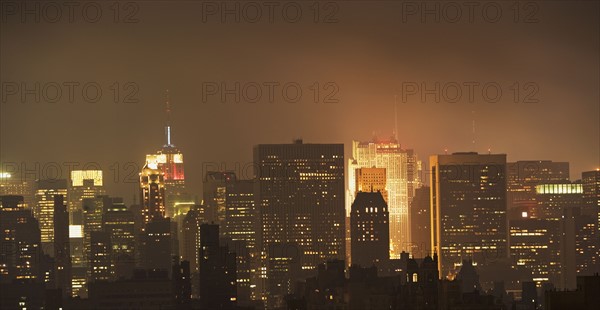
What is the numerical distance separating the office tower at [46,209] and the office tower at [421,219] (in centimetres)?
898

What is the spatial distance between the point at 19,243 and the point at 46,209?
4.21ft

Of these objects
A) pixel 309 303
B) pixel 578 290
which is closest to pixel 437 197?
pixel 309 303

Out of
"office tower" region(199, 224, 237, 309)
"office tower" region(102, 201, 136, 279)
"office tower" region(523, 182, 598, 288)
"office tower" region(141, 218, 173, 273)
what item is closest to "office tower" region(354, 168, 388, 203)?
"office tower" region(523, 182, 598, 288)

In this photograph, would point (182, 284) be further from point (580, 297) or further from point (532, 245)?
point (580, 297)

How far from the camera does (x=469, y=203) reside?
46688mm

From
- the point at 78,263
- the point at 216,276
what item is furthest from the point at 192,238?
the point at 216,276

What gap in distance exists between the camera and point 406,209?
4309cm

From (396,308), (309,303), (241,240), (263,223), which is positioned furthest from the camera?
(263,223)

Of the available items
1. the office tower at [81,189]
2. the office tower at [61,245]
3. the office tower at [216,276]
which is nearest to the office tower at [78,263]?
the office tower at [61,245]

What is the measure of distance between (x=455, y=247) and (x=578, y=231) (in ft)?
13.3

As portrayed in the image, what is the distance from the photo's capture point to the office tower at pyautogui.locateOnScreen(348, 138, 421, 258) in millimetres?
40531

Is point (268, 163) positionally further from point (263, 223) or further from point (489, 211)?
point (489, 211)

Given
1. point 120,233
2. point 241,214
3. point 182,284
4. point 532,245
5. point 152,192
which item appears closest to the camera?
point 182,284

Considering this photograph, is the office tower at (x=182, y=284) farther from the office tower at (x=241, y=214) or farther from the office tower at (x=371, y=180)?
the office tower at (x=371, y=180)
